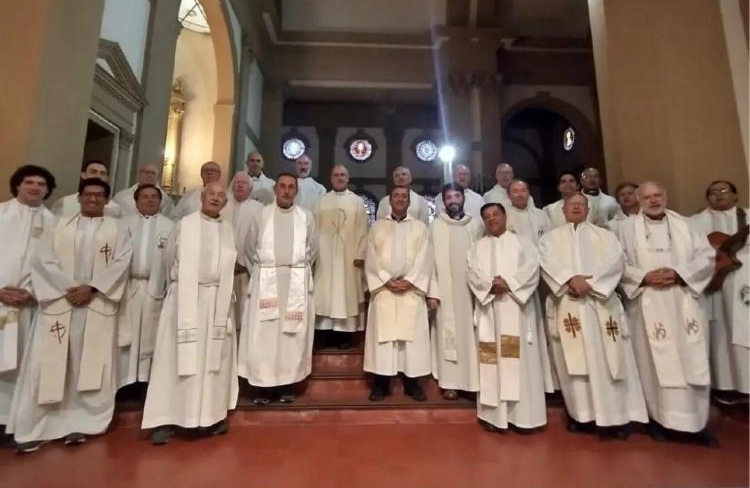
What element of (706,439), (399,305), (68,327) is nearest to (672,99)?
(706,439)

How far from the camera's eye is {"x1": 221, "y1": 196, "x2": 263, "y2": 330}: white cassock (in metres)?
4.18

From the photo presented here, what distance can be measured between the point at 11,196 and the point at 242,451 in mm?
2793

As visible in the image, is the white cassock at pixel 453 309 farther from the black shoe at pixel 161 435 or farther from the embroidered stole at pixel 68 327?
the embroidered stole at pixel 68 327

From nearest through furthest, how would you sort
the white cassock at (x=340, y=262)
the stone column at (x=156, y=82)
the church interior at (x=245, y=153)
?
the church interior at (x=245, y=153) < the white cassock at (x=340, y=262) < the stone column at (x=156, y=82)

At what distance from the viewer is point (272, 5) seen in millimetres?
11430

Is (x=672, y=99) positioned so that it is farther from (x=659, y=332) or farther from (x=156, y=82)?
(x=156, y=82)

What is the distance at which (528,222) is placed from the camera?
479cm

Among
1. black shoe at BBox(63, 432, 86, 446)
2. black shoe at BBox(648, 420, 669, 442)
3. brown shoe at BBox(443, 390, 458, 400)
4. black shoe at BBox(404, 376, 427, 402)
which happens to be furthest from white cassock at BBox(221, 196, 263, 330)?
black shoe at BBox(648, 420, 669, 442)

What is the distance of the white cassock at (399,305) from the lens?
3.81 meters

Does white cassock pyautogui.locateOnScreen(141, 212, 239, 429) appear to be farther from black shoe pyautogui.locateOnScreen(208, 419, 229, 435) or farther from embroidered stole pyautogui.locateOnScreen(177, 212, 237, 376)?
black shoe pyautogui.locateOnScreen(208, 419, 229, 435)

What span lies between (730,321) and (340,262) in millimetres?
3591

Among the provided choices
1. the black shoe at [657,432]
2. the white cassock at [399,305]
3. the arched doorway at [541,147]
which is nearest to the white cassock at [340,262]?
the white cassock at [399,305]

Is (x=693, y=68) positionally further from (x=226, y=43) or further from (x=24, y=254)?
(x=226, y=43)

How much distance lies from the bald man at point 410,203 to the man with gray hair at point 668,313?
2076 millimetres
